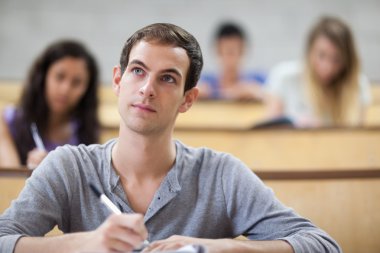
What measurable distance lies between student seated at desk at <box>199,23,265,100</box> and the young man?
2423mm

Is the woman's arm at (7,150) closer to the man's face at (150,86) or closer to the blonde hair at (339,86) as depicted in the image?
the man's face at (150,86)

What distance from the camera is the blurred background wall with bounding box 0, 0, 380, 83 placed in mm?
4848

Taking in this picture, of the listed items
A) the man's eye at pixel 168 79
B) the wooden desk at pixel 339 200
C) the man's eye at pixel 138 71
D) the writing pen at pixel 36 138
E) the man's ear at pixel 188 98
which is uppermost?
the man's eye at pixel 138 71

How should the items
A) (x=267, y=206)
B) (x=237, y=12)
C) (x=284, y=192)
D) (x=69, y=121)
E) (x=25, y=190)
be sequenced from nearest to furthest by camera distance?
(x=25, y=190)
(x=267, y=206)
(x=284, y=192)
(x=69, y=121)
(x=237, y=12)

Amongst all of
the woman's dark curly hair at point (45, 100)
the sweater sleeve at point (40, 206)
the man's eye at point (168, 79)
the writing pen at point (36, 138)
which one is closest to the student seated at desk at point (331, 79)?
the woman's dark curly hair at point (45, 100)

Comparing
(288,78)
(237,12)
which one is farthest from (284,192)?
(237,12)

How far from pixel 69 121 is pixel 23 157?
0.26 m

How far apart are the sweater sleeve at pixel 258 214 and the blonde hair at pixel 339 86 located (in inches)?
70.1

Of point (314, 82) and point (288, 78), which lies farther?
point (288, 78)

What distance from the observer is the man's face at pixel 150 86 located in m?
1.39

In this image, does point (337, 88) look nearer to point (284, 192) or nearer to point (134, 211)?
point (284, 192)

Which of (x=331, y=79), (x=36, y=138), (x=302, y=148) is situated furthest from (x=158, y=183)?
(x=331, y=79)

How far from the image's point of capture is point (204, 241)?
50.6 inches

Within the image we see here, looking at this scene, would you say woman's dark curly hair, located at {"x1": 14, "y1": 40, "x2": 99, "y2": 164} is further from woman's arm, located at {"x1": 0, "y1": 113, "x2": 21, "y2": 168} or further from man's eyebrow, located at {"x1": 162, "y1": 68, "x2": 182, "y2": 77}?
man's eyebrow, located at {"x1": 162, "y1": 68, "x2": 182, "y2": 77}
